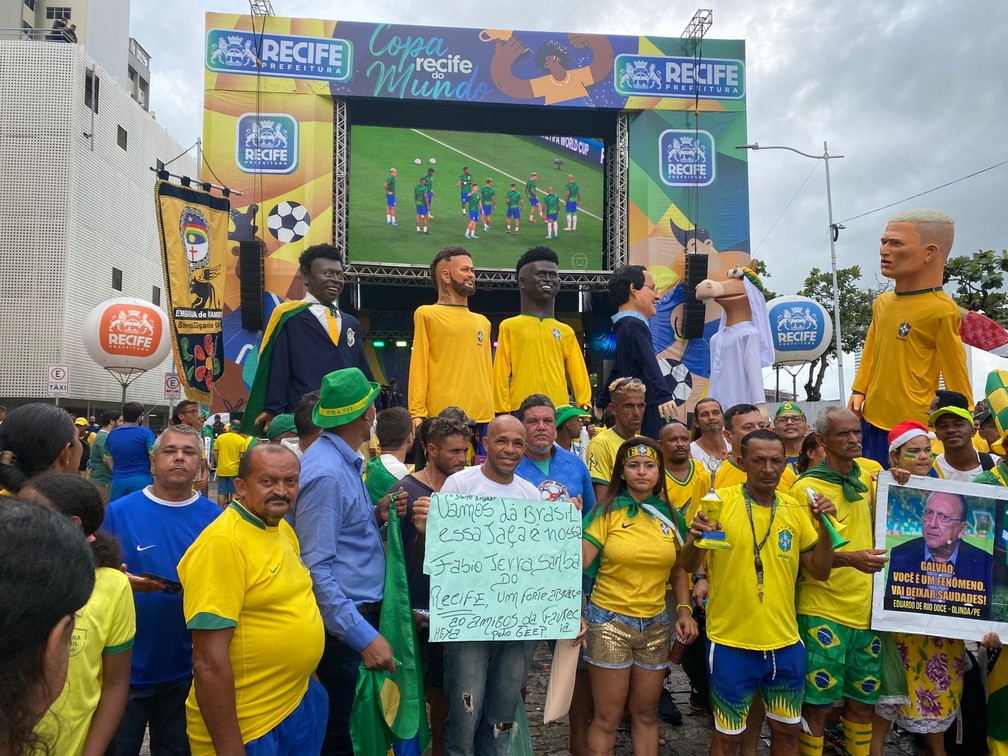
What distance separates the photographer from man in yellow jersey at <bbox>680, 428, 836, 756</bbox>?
3309 mm

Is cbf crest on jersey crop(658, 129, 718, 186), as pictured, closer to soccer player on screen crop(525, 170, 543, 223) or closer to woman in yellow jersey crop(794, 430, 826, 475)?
soccer player on screen crop(525, 170, 543, 223)

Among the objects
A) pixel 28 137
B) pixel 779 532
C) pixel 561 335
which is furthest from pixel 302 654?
pixel 28 137

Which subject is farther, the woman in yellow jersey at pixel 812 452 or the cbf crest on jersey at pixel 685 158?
the cbf crest on jersey at pixel 685 158

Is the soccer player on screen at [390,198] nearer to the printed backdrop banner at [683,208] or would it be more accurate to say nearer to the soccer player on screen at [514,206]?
the soccer player on screen at [514,206]

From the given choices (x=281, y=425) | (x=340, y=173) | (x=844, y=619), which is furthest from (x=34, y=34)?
(x=844, y=619)

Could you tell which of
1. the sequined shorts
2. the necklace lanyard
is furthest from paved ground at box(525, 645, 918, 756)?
the necklace lanyard

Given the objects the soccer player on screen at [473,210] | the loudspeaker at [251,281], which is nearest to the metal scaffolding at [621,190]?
the soccer player on screen at [473,210]

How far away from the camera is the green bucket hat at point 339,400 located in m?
3.18

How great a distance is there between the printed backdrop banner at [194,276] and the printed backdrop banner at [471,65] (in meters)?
3.25

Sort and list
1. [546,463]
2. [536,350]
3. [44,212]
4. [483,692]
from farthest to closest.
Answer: [44,212] < [536,350] < [546,463] < [483,692]

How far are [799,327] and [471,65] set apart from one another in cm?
929

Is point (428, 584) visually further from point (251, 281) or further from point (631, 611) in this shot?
point (251, 281)

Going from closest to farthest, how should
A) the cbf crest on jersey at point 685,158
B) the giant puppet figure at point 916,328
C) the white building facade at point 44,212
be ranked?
the giant puppet figure at point 916,328 < the cbf crest on jersey at point 685,158 < the white building facade at point 44,212

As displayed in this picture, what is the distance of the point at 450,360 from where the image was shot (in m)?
5.20
